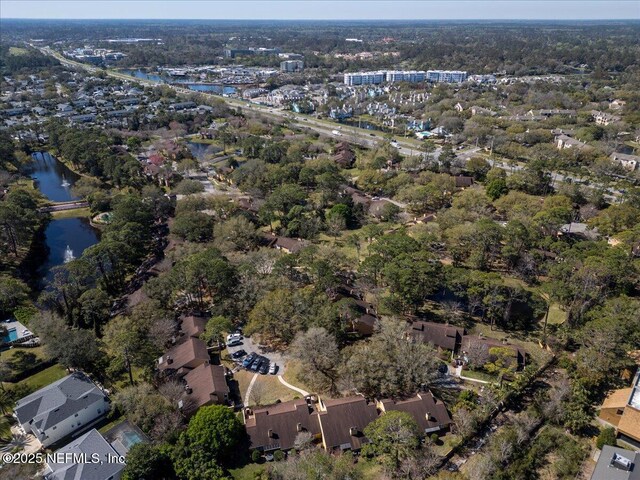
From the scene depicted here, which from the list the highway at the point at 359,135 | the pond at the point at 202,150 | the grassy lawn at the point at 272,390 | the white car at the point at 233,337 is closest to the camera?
the grassy lawn at the point at 272,390

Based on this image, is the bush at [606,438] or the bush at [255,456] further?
the bush at [255,456]

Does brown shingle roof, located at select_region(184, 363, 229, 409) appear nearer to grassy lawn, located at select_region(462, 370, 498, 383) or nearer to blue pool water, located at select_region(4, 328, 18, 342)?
blue pool water, located at select_region(4, 328, 18, 342)

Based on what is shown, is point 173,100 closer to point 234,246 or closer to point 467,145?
point 467,145

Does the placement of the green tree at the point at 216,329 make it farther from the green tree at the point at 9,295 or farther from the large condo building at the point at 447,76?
the large condo building at the point at 447,76

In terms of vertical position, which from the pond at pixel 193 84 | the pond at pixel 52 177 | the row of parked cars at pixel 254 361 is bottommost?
the row of parked cars at pixel 254 361

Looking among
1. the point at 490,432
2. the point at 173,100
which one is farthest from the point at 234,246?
the point at 173,100

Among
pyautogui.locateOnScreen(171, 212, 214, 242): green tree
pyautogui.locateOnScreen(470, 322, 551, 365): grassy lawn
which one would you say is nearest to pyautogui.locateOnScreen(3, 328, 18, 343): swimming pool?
pyautogui.locateOnScreen(171, 212, 214, 242): green tree

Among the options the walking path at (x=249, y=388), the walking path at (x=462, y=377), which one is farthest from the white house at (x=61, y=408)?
the walking path at (x=462, y=377)

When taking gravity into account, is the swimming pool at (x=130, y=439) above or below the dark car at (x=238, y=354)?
above
